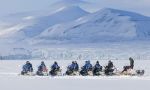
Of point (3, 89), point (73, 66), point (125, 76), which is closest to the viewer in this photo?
point (3, 89)

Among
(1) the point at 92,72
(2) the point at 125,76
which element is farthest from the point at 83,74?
(2) the point at 125,76

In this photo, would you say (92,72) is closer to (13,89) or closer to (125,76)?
(125,76)

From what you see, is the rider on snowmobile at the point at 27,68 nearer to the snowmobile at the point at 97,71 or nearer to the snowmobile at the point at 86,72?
the snowmobile at the point at 86,72

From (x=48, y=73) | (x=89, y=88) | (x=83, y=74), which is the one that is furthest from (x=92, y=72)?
(x=89, y=88)

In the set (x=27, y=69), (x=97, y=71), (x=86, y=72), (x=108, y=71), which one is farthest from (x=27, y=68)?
(x=108, y=71)

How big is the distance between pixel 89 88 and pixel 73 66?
15.3 metres

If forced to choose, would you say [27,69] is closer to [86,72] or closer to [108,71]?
[86,72]

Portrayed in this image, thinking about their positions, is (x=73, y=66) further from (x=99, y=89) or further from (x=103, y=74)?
(x=99, y=89)

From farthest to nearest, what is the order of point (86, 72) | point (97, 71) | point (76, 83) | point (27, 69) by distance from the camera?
point (27, 69)
point (86, 72)
point (97, 71)
point (76, 83)

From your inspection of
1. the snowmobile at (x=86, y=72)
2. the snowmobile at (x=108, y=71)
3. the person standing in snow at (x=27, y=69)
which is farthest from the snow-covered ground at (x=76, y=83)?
the person standing in snow at (x=27, y=69)

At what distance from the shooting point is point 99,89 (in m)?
27.0

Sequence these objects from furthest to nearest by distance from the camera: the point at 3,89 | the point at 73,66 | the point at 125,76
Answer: the point at 73,66 → the point at 125,76 → the point at 3,89

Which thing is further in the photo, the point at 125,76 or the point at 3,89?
the point at 125,76

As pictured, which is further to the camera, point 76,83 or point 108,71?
point 108,71
